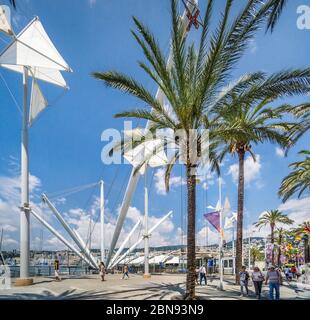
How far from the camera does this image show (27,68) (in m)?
20.2

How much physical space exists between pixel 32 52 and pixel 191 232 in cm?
1414

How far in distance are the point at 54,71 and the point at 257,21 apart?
16049 mm

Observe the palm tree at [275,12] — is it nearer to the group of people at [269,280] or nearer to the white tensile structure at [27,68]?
the group of people at [269,280]

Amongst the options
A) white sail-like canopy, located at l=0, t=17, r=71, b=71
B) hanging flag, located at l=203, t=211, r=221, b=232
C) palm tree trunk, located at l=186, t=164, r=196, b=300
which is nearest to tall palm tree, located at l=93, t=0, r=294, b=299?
palm tree trunk, located at l=186, t=164, r=196, b=300

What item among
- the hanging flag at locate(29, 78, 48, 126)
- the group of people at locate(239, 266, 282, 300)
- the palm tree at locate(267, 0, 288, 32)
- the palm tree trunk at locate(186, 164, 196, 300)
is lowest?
the group of people at locate(239, 266, 282, 300)

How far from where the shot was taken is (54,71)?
23.7 metres

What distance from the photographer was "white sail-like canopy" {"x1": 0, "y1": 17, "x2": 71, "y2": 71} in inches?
791

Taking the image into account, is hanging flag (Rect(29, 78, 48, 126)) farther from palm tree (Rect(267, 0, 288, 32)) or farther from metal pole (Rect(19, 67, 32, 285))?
palm tree (Rect(267, 0, 288, 32))

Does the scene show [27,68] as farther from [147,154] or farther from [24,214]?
[147,154]

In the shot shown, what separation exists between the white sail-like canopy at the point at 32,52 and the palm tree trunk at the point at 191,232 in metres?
12.0

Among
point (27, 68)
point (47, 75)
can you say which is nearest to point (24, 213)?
point (27, 68)

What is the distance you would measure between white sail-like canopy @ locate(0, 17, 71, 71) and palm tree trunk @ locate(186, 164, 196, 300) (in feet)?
39.3
